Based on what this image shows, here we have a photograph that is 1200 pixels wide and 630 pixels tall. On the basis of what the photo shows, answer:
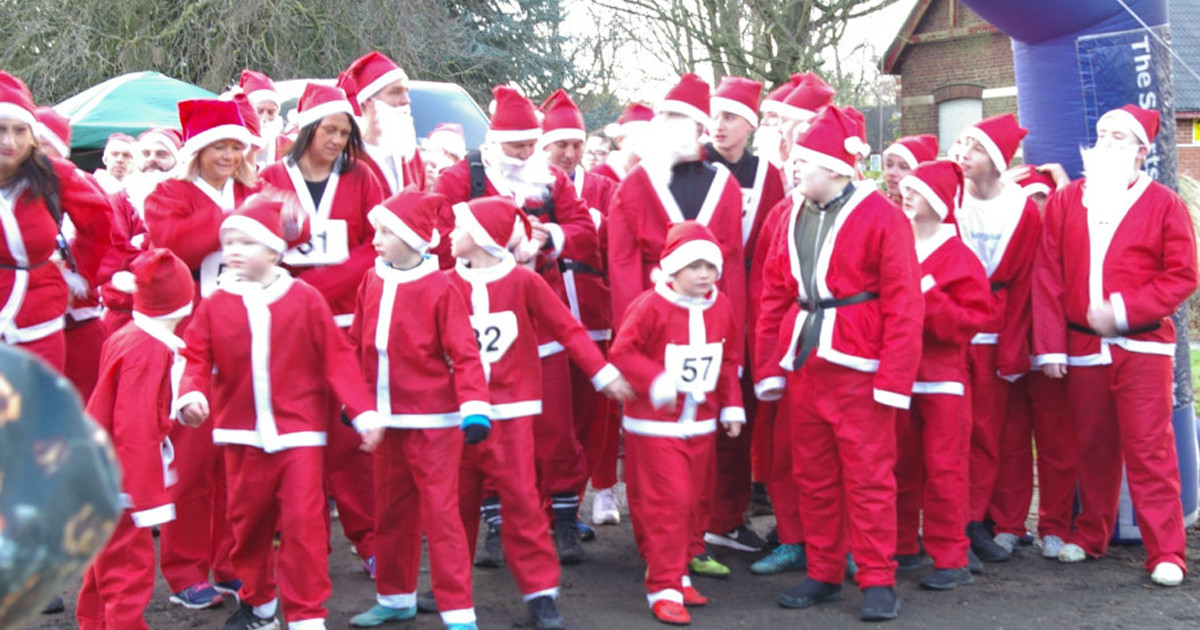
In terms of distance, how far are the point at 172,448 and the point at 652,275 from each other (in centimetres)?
231

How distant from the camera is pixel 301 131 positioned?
20.3 feet

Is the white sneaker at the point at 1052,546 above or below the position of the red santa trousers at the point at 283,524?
below

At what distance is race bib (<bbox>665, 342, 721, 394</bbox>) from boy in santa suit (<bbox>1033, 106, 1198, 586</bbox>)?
1.83 metres

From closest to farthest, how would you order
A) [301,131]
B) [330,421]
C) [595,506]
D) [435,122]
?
[330,421]
[301,131]
[595,506]
[435,122]

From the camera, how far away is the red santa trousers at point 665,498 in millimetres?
5738

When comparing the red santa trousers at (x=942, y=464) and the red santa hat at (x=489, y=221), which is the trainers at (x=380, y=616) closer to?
the red santa hat at (x=489, y=221)

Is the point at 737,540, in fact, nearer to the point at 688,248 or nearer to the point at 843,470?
the point at 843,470

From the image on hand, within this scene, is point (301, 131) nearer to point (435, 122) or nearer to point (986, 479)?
point (986, 479)

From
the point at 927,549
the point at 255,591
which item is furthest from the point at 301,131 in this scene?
the point at 927,549

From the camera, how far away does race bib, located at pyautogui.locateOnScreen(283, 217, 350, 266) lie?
612 cm

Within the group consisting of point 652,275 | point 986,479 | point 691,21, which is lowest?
point 986,479

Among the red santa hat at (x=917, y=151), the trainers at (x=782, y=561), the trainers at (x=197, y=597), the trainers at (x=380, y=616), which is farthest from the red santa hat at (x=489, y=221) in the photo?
the red santa hat at (x=917, y=151)

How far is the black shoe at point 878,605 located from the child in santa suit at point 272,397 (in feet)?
7.28

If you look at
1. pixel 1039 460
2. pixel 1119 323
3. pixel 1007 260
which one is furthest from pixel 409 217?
pixel 1039 460
